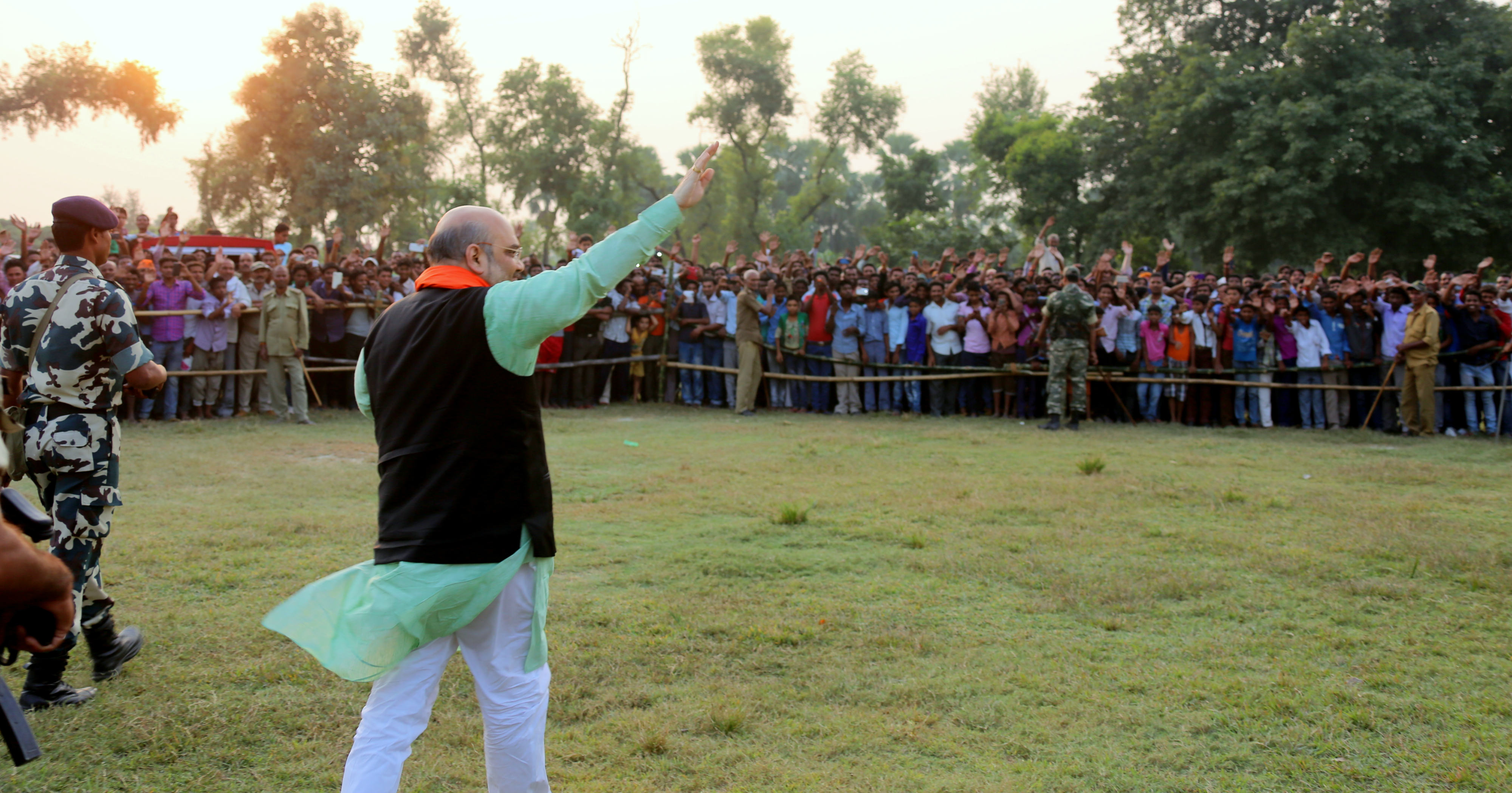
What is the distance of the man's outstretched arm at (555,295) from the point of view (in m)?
2.65

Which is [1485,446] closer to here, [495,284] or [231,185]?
[495,284]

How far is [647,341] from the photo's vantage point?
54.5 ft

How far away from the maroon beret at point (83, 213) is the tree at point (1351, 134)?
85.1ft

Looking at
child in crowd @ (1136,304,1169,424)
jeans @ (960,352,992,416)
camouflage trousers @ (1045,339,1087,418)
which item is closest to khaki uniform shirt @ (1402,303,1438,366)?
child in crowd @ (1136,304,1169,424)

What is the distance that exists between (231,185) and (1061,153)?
26078 mm

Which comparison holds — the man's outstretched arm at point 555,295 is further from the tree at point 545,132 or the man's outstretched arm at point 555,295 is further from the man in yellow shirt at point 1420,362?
the tree at point 545,132

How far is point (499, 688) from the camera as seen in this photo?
9.42 ft

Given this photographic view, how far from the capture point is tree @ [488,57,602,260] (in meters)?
43.6

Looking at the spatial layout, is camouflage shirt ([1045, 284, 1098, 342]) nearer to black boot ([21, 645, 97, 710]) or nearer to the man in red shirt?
the man in red shirt

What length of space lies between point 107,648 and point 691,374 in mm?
12332

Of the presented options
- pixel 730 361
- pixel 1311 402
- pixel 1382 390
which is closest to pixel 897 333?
pixel 730 361

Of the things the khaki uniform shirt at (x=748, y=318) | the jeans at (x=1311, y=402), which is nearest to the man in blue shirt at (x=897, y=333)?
the khaki uniform shirt at (x=748, y=318)

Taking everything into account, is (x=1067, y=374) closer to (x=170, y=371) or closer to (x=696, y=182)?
(x=170, y=371)

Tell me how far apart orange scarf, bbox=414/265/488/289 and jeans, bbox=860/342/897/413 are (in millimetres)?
13167
